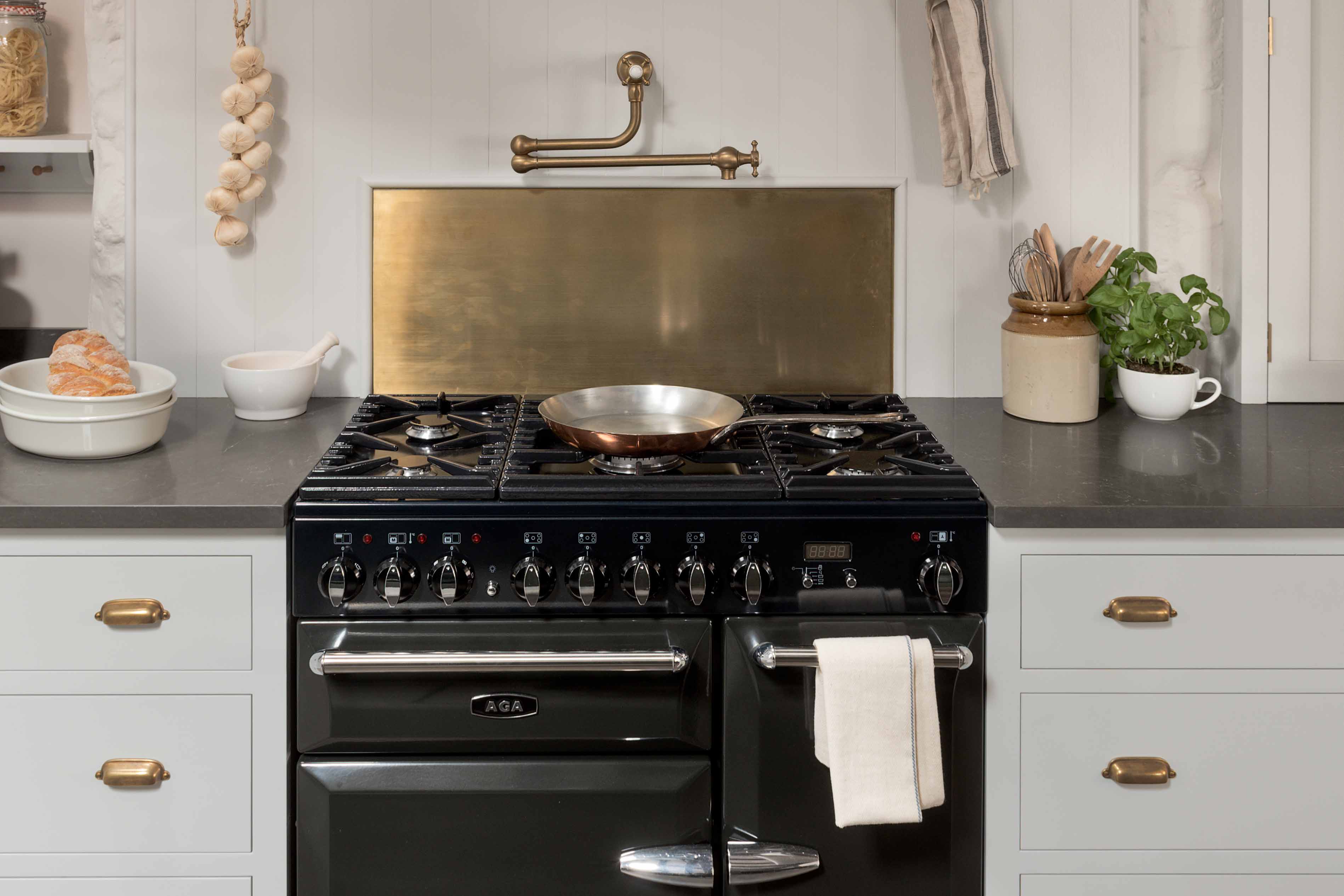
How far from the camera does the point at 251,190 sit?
2162mm

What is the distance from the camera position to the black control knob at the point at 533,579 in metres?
1.54

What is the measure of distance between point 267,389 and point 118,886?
32.0 inches

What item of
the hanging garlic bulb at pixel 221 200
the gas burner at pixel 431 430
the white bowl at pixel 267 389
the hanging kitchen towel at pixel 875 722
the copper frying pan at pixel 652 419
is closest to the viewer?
the hanging kitchen towel at pixel 875 722

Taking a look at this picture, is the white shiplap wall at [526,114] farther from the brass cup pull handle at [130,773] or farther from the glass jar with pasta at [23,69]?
the brass cup pull handle at [130,773]

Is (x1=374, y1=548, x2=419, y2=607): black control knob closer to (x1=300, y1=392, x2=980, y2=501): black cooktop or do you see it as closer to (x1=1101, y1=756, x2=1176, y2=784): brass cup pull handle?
(x1=300, y1=392, x2=980, y2=501): black cooktop

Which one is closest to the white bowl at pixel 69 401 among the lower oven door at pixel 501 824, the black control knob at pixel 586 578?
the lower oven door at pixel 501 824

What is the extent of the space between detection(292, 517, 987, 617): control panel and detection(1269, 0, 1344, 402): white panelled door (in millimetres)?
999

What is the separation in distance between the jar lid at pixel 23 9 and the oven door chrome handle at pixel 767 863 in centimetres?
185

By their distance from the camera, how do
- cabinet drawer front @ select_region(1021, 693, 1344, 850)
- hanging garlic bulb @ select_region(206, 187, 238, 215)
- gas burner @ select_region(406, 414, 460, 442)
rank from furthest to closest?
hanging garlic bulb @ select_region(206, 187, 238, 215) → gas burner @ select_region(406, 414, 460, 442) → cabinet drawer front @ select_region(1021, 693, 1344, 850)

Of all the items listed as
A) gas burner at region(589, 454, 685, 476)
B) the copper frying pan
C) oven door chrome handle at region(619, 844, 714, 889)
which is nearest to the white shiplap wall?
the copper frying pan

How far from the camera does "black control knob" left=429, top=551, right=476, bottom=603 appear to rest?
5.07 feet

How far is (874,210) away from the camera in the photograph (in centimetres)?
228

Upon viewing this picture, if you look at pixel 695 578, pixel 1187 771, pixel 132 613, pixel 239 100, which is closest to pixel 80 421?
pixel 132 613

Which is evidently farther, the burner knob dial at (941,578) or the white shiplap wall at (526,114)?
the white shiplap wall at (526,114)
